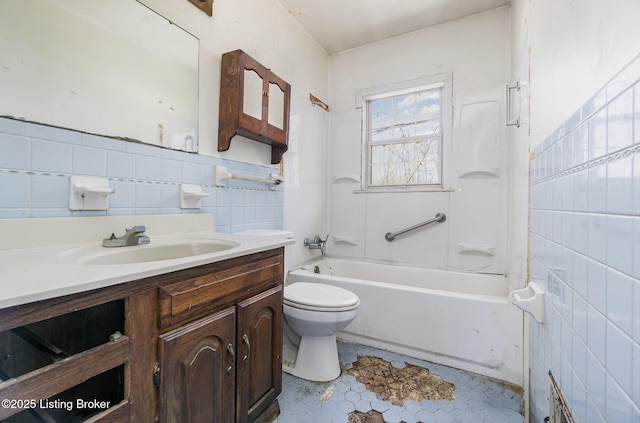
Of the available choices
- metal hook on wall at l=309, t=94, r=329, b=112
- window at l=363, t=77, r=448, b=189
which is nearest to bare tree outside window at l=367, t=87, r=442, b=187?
window at l=363, t=77, r=448, b=189

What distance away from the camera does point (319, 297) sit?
5.29 ft

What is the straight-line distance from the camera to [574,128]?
74 centimetres

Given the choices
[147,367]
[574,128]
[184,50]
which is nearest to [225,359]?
[147,367]

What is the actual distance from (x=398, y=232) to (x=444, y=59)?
1.53 m

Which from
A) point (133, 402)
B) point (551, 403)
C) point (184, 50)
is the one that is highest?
point (184, 50)

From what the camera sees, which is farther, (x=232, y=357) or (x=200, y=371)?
(x=232, y=357)

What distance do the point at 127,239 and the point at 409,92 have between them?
8.12 feet

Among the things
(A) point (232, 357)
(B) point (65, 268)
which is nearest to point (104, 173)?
(B) point (65, 268)

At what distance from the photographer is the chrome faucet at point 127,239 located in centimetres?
102

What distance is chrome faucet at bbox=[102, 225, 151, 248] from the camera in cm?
102

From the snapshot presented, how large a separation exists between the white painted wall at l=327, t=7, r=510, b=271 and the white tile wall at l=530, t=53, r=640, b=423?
145cm

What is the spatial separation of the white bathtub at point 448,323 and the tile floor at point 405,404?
0.41ft

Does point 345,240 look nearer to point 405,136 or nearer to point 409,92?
point 405,136

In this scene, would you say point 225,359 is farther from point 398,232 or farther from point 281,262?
point 398,232
